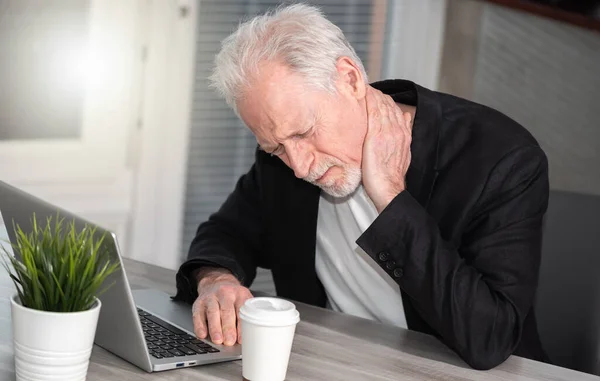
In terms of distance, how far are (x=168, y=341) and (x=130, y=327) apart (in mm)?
151

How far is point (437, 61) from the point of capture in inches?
152

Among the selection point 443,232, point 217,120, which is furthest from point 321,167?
point 217,120

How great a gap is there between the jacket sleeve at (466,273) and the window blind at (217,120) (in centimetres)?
245

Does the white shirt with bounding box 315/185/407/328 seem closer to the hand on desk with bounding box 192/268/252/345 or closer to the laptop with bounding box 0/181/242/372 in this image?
the hand on desk with bounding box 192/268/252/345

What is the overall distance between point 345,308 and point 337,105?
476 mm

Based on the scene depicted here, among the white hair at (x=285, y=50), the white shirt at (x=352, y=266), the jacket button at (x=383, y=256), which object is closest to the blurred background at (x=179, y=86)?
the white shirt at (x=352, y=266)

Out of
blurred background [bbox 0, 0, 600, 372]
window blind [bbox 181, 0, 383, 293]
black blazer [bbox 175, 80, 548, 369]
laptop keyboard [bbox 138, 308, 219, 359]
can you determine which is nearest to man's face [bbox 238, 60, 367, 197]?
black blazer [bbox 175, 80, 548, 369]

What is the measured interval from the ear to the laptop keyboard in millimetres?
499

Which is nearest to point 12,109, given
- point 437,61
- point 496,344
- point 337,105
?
point 437,61

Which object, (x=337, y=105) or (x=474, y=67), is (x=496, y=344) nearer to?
(x=337, y=105)

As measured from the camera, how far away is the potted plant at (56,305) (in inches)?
40.9

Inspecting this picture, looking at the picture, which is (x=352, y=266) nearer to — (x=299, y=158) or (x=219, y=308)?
(x=299, y=158)

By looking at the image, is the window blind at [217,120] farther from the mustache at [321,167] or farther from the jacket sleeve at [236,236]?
the mustache at [321,167]

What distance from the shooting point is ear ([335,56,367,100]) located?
1.59 metres
